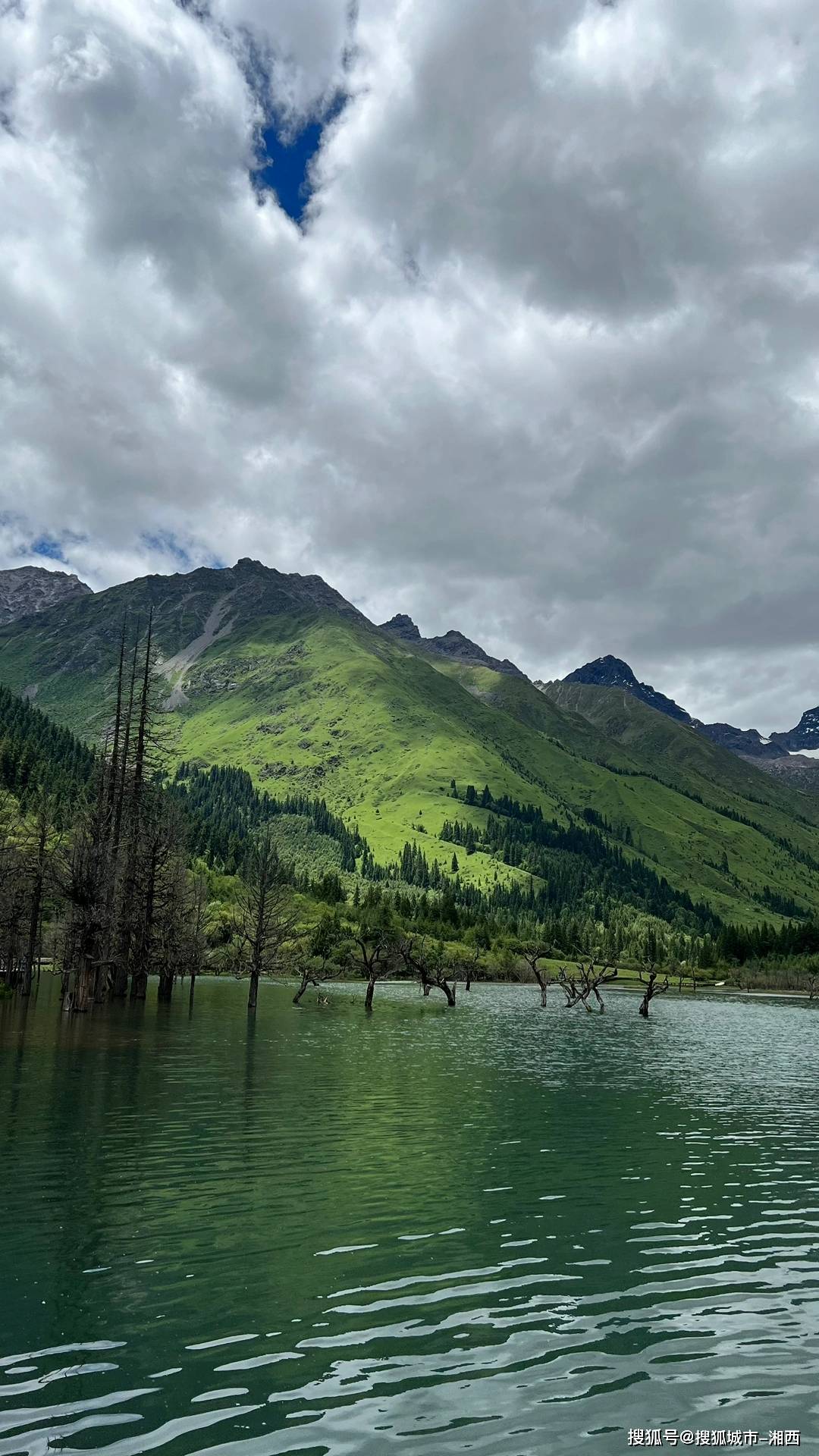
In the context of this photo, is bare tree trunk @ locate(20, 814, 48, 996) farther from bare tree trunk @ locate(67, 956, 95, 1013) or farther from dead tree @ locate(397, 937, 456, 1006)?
dead tree @ locate(397, 937, 456, 1006)

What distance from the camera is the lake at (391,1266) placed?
40.4ft

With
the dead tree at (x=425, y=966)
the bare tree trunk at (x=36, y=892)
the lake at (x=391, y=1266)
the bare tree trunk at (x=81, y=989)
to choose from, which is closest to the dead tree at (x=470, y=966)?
the dead tree at (x=425, y=966)

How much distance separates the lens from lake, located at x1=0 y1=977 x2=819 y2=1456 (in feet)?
40.4

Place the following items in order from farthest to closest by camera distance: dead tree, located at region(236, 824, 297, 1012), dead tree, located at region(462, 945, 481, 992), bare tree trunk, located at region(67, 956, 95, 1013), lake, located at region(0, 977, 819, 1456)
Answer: dead tree, located at region(462, 945, 481, 992) → dead tree, located at region(236, 824, 297, 1012) → bare tree trunk, located at region(67, 956, 95, 1013) → lake, located at region(0, 977, 819, 1456)

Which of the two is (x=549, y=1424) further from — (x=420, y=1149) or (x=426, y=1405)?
(x=420, y=1149)

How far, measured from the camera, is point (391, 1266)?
18391mm

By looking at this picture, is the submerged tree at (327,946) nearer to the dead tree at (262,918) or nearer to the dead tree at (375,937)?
the dead tree at (375,937)

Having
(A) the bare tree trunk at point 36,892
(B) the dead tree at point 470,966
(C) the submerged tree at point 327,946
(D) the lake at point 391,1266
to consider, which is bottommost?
(B) the dead tree at point 470,966

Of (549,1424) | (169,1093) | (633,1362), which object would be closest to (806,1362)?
(633,1362)

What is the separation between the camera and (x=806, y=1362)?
1440 cm

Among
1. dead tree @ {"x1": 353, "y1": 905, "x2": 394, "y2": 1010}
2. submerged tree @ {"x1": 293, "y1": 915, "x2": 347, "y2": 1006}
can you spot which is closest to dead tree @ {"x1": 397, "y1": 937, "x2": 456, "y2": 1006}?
dead tree @ {"x1": 353, "y1": 905, "x2": 394, "y2": 1010}

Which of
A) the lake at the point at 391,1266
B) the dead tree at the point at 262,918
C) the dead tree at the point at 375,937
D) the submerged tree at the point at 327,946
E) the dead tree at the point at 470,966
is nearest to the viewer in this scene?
the lake at the point at 391,1266

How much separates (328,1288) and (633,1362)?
6257 mm

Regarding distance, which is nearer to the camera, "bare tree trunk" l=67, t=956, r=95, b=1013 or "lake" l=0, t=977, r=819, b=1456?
"lake" l=0, t=977, r=819, b=1456
